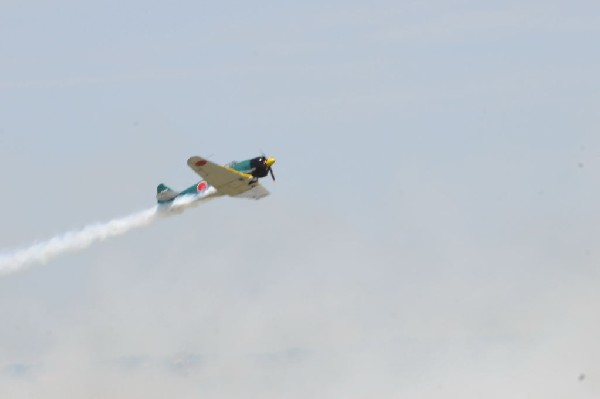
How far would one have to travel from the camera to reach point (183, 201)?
164 m

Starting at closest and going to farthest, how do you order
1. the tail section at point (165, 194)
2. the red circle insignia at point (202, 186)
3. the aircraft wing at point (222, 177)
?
1. the aircraft wing at point (222, 177)
2. the red circle insignia at point (202, 186)
3. the tail section at point (165, 194)

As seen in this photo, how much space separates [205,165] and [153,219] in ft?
30.4

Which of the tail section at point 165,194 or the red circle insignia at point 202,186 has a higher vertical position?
the tail section at point 165,194

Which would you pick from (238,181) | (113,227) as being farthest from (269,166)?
(113,227)

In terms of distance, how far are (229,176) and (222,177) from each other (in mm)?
590

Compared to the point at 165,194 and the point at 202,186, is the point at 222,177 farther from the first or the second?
the point at 165,194

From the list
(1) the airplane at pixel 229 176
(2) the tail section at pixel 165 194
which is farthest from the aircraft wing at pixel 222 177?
(2) the tail section at pixel 165 194

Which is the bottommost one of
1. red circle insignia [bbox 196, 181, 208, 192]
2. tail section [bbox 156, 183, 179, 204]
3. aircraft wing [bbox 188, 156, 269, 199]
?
aircraft wing [bbox 188, 156, 269, 199]

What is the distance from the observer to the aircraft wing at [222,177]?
159 meters

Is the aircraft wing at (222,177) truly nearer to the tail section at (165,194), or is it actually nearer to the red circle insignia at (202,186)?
the red circle insignia at (202,186)

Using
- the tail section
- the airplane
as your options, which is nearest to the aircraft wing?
the airplane

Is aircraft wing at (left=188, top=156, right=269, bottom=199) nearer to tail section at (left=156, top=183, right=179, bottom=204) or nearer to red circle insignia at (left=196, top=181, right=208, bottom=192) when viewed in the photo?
red circle insignia at (left=196, top=181, right=208, bottom=192)

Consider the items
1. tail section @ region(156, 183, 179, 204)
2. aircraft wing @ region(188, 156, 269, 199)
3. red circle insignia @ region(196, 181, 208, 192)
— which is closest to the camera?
aircraft wing @ region(188, 156, 269, 199)

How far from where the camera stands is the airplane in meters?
159
